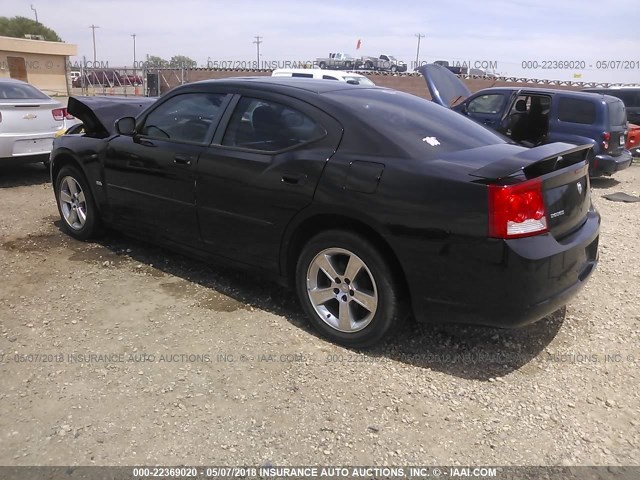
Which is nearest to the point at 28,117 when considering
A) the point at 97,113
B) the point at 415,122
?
the point at 97,113

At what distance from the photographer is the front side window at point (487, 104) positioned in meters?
9.58

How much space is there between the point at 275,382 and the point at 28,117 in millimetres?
6403

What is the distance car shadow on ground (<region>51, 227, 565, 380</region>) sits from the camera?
10.3 ft

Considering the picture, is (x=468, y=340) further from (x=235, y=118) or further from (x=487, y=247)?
(x=235, y=118)

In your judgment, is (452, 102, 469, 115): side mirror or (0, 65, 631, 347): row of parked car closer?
(0, 65, 631, 347): row of parked car

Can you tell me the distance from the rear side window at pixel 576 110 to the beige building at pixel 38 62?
111 feet

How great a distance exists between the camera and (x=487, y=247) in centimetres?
268

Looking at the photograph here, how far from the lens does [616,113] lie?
9.19 meters

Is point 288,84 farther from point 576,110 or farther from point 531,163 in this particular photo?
point 576,110

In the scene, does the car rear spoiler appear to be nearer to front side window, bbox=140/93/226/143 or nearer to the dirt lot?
the dirt lot

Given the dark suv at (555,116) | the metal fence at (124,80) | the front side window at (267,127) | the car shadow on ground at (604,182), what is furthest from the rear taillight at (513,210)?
the metal fence at (124,80)

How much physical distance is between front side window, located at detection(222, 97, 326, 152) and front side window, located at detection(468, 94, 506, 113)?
23.1ft

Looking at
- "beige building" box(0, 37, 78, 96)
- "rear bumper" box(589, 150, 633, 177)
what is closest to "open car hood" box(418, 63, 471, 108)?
"rear bumper" box(589, 150, 633, 177)

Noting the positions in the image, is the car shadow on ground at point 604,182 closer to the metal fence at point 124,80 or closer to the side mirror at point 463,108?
the side mirror at point 463,108
